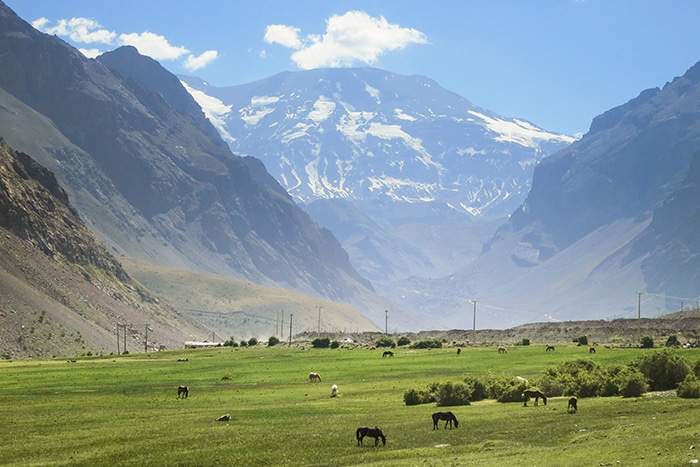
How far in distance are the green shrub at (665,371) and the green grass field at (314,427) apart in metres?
6.91

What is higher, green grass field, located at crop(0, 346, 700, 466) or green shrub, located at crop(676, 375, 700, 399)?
green shrub, located at crop(676, 375, 700, 399)

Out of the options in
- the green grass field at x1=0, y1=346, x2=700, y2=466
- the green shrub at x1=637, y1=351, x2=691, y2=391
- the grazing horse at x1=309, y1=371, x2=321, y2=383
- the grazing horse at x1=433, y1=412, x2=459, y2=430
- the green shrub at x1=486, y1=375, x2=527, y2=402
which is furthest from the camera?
the grazing horse at x1=309, y1=371, x2=321, y2=383

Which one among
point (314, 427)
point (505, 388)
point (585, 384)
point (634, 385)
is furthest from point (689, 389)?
point (314, 427)

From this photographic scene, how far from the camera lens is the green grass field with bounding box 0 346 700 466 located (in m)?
43.9

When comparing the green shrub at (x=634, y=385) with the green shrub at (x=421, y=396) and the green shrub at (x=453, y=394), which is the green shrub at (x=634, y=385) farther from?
the green shrub at (x=421, y=396)

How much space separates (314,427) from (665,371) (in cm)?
2743

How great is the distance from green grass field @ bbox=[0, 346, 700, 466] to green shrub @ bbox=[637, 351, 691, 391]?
6.91m

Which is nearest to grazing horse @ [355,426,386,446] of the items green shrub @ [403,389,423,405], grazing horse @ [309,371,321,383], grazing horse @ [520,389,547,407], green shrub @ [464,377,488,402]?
grazing horse @ [520,389,547,407]

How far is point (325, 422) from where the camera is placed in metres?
58.8

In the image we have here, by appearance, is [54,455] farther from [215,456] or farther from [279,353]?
[279,353]

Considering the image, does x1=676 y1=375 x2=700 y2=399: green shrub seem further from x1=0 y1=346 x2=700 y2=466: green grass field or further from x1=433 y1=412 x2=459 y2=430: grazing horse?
x1=433 y1=412 x2=459 y2=430: grazing horse

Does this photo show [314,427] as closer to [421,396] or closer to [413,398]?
[413,398]

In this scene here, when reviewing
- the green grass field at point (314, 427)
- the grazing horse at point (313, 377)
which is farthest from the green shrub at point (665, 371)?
the grazing horse at point (313, 377)

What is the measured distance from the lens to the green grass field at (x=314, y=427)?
4388 centimetres
